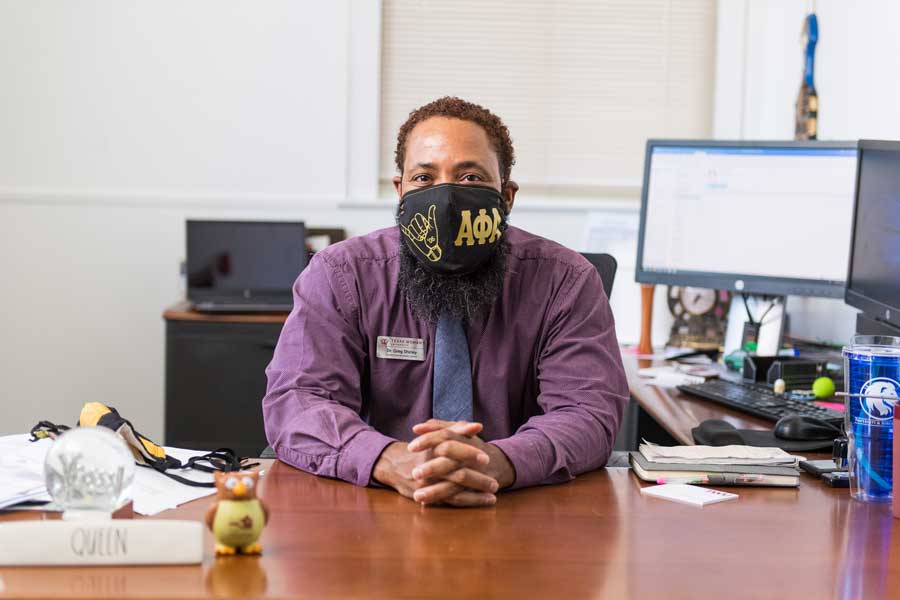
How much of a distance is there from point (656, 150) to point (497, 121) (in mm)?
1237

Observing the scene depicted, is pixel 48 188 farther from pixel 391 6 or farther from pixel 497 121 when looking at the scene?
pixel 497 121

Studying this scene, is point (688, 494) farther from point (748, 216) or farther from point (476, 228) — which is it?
point (748, 216)

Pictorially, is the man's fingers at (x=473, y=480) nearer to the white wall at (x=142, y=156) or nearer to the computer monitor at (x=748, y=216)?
the computer monitor at (x=748, y=216)

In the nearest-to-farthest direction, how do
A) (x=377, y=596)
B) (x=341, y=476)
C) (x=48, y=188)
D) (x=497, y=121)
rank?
(x=377, y=596) → (x=341, y=476) → (x=497, y=121) → (x=48, y=188)

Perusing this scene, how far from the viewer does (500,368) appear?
74.0 inches

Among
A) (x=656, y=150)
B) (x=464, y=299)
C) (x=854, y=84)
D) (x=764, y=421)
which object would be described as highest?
(x=854, y=84)

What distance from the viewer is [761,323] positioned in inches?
115

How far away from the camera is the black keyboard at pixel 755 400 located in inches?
84.3

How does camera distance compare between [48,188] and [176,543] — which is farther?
[48,188]

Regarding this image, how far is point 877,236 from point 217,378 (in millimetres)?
2150

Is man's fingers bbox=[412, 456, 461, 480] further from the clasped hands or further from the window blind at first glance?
the window blind

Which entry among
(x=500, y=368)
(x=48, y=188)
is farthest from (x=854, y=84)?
(x=48, y=188)

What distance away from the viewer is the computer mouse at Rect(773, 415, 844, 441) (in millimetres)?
1874

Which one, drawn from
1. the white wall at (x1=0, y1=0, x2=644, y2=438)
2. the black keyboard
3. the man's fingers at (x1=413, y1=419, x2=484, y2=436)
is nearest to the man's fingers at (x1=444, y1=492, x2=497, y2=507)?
the man's fingers at (x1=413, y1=419, x2=484, y2=436)
